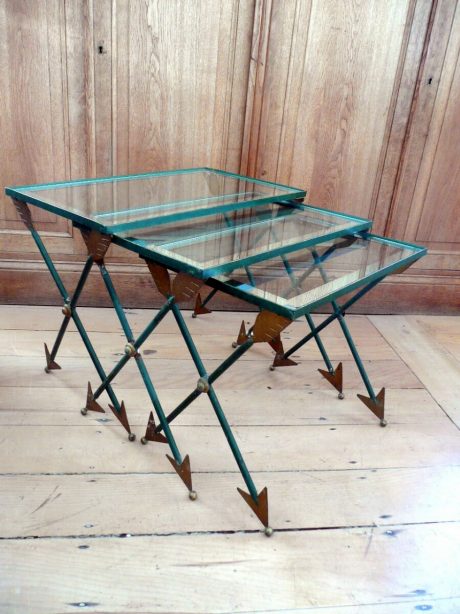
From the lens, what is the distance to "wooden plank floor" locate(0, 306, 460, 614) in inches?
48.9

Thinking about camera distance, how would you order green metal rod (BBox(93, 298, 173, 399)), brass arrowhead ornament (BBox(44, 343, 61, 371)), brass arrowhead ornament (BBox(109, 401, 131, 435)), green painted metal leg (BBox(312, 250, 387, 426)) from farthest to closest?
brass arrowhead ornament (BBox(44, 343, 61, 371)) → green painted metal leg (BBox(312, 250, 387, 426)) → brass arrowhead ornament (BBox(109, 401, 131, 435)) → green metal rod (BBox(93, 298, 173, 399))

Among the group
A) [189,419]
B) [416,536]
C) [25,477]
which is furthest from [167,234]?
[416,536]

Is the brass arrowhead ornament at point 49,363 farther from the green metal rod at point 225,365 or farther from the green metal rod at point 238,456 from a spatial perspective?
the green metal rod at point 238,456

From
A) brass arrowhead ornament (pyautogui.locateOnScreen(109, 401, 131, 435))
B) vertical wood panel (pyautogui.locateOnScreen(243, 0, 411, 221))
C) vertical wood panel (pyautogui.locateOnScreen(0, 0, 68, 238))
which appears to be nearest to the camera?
brass arrowhead ornament (pyautogui.locateOnScreen(109, 401, 131, 435))

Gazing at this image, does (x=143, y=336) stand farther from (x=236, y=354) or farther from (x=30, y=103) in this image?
(x=30, y=103)

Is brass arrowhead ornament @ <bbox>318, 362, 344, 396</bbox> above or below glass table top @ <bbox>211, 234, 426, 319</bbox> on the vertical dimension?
below

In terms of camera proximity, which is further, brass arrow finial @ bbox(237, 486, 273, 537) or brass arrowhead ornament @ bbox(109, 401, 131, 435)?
brass arrowhead ornament @ bbox(109, 401, 131, 435)

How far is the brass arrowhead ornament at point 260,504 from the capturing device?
4.55ft

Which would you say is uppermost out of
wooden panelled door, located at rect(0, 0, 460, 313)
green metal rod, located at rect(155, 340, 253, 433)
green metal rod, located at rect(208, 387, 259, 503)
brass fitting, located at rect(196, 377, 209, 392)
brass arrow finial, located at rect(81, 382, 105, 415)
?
wooden panelled door, located at rect(0, 0, 460, 313)

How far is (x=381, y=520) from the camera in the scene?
1468 millimetres

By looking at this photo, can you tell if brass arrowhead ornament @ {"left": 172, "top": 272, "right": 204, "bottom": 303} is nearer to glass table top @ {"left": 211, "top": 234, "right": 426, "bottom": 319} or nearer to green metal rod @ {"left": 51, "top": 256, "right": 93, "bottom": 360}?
glass table top @ {"left": 211, "top": 234, "right": 426, "bottom": 319}

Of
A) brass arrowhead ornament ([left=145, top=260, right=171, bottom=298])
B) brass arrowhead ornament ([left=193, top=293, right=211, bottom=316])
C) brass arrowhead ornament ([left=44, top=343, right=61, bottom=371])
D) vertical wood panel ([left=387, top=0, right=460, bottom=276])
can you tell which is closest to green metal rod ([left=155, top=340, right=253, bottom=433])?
brass arrowhead ornament ([left=145, top=260, right=171, bottom=298])

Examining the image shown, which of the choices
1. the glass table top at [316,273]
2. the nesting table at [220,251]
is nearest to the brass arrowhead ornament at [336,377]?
the nesting table at [220,251]

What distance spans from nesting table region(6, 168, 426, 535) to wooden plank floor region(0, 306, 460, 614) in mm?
79
